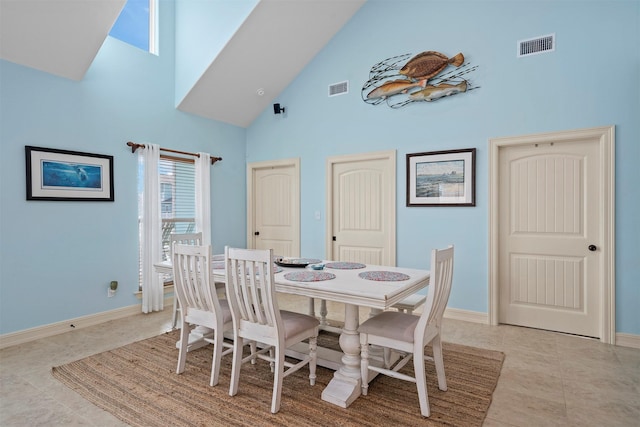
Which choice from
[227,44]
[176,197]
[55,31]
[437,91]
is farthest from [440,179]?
[55,31]

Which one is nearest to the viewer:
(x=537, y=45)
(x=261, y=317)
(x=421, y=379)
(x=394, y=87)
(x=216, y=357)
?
(x=421, y=379)

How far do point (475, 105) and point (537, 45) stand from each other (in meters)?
0.72

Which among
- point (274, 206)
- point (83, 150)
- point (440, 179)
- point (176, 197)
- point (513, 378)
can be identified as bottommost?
point (513, 378)

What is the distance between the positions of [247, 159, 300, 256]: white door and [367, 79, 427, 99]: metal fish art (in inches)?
55.8

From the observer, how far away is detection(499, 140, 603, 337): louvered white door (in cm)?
323

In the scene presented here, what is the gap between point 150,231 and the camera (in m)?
4.11

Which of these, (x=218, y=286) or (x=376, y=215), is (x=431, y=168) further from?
(x=218, y=286)

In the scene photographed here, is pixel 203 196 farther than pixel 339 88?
Yes

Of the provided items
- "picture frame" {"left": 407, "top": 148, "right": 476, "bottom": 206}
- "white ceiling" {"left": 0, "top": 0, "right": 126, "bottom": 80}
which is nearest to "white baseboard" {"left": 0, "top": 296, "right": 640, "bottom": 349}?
"picture frame" {"left": 407, "top": 148, "right": 476, "bottom": 206}

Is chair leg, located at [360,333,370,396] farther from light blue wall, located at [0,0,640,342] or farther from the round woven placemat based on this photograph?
light blue wall, located at [0,0,640,342]

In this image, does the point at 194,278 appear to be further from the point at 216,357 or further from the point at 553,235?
the point at 553,235

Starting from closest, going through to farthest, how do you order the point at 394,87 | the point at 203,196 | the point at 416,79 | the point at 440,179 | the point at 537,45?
the point at 537,45
the point at 440,179
the point at 416,79
the point at 394,87
the point at 203,196

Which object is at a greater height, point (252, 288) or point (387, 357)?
point (252, 288)

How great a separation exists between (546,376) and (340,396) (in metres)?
1.52
